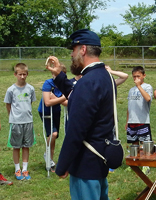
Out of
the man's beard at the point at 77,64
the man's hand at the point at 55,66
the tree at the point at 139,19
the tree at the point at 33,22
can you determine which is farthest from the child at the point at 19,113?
the tree at the point at 139,19

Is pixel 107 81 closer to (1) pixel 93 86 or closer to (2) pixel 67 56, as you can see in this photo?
(1) pixel 93 86

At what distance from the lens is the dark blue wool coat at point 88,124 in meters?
2.85

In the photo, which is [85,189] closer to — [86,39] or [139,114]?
[86,39]

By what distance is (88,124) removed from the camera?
113 inches

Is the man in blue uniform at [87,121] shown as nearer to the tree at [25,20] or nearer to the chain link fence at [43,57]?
the chain link fence at [43,57]

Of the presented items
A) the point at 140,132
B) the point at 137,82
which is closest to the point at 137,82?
the point at 137,82

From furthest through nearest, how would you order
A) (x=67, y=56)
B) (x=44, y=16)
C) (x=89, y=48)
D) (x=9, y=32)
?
1. (x=44, y=16)
2. (x=9, y=32)
3. (x=67, y=56)
4. (x=89, y=48)

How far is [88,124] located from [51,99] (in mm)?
3206

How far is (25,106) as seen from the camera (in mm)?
5988

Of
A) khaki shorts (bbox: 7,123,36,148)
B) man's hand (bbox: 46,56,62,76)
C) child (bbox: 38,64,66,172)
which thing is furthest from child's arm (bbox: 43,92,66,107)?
man's hand (bbox: 46,56,62,76)

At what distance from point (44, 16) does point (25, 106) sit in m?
35.4

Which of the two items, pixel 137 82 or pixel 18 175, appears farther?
pixel 18 175

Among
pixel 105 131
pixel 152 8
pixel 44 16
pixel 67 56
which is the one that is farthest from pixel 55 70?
pixel 152 8

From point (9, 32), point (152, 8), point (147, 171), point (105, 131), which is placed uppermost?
point (152, 8)
